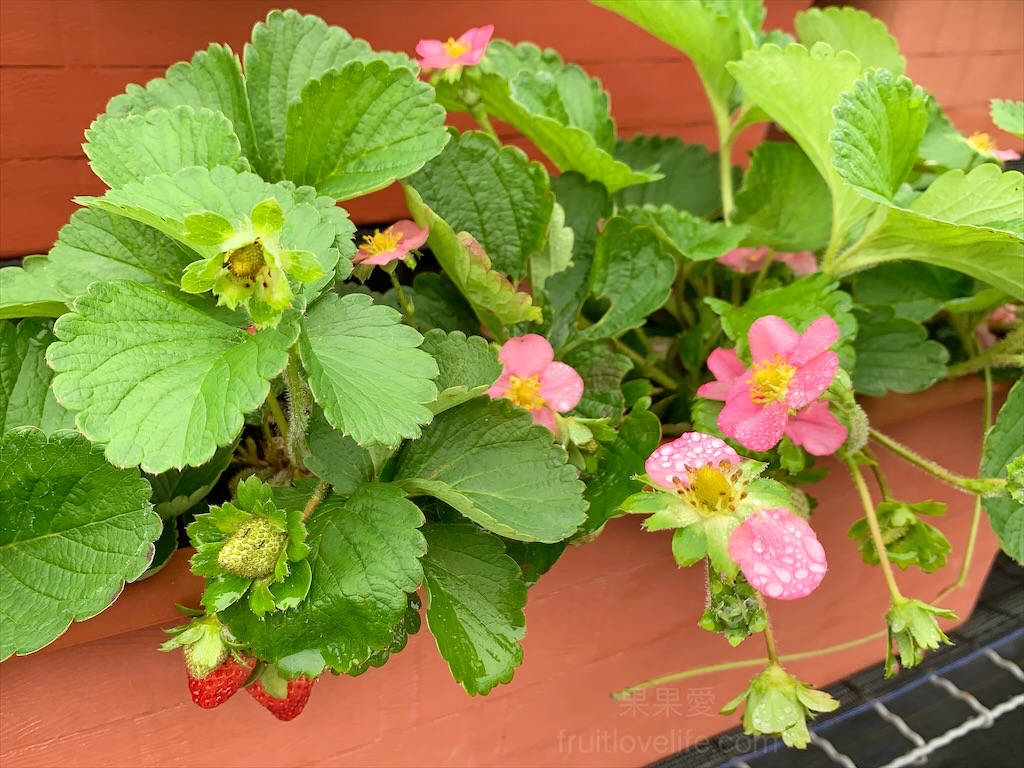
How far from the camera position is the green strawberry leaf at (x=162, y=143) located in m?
0.47

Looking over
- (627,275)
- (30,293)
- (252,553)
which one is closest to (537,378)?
(627,275)

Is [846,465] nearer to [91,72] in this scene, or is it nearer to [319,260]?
[319,260]

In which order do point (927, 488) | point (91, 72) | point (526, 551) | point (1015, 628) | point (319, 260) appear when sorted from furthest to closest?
point (1015, 628), point (927, 488), point (91, 72), point (526, 551), point (319, 260)

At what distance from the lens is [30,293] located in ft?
1.64

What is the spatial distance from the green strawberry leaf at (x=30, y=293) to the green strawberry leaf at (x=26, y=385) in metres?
0.01

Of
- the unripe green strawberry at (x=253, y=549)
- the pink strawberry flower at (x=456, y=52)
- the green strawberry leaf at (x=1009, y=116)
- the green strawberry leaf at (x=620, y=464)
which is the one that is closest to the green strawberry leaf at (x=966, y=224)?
the green strawberry leaf at (x=1009, y=116)

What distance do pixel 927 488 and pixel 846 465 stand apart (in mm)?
197

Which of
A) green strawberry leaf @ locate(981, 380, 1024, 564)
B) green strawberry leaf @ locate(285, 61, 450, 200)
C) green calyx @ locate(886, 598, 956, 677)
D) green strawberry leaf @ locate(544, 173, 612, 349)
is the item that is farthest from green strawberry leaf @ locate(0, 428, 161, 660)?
green strawberry leaf @ locate(981, 380, 1024, 564)

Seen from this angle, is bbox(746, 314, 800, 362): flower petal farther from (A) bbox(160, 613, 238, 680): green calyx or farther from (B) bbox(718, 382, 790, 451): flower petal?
(A) bbox(160, 613, 238, 680): green calyx

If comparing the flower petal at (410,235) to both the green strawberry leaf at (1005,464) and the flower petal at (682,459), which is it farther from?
the green strawberry leaf at (1005,464)

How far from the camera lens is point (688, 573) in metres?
0.66

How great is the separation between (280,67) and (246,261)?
0.74 feet

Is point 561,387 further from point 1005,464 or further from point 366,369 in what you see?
point 1005,464

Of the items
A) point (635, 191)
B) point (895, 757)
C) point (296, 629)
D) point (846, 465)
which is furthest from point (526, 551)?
point (895, 757)
